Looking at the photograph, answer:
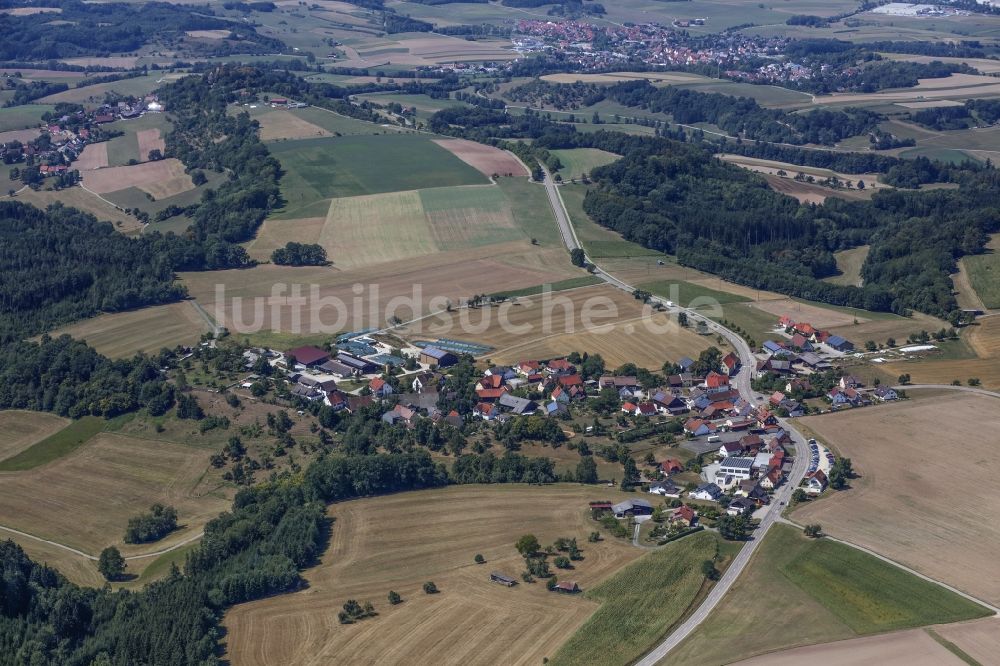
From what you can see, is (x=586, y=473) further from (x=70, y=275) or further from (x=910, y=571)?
(x=70, y=275)

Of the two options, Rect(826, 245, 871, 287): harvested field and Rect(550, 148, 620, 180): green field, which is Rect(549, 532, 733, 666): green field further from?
Rect(550, 148, 620, 180): green field

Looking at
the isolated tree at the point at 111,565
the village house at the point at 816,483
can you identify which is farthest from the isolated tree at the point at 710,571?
the isolated tree at the point at 111,565

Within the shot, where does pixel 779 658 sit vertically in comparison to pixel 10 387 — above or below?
above

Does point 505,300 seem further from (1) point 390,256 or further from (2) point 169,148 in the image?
(2) point 169,148

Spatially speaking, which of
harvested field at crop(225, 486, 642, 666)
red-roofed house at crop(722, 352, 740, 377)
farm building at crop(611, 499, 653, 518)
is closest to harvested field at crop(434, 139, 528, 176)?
red-roofed house at crop(722, 352, 740, 377)

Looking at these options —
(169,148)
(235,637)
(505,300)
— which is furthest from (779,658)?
(169,148)

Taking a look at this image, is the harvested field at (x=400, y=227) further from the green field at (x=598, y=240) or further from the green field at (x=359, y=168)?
the green field at (x=598, y=240)
